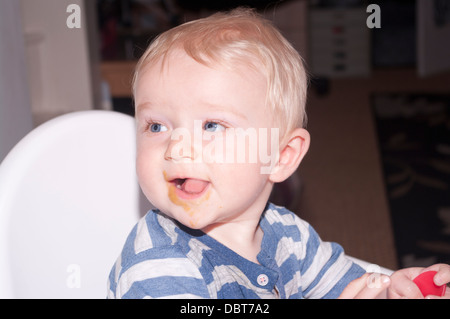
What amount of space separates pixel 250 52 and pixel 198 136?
0.37 feet

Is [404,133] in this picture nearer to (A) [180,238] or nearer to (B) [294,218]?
(B) [294,218]

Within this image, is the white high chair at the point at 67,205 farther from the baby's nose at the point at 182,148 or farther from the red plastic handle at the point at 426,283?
the red plastic handle at the point at 426,283

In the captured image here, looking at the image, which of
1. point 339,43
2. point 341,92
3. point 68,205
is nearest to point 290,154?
point 68,205

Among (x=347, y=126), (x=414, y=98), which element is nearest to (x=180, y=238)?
(x=347, y=126)

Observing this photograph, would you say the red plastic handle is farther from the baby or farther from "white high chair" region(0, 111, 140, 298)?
"white high chair" region(0, 111, 140, 298)

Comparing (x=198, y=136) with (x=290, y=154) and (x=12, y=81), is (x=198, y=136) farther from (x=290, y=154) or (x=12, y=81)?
(x=12, y=81)

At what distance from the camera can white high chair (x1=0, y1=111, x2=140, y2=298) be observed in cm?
64

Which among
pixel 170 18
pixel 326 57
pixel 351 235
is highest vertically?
pixel 170 18

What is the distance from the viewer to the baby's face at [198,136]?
2.00 feet

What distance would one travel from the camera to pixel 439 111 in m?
3.12

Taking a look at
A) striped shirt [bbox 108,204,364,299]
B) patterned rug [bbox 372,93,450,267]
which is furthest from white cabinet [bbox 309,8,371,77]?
striped shirt [bbox 108,204,364,299]

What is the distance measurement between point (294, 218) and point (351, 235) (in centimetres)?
105

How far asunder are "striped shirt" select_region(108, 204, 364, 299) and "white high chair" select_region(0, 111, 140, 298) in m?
0.08

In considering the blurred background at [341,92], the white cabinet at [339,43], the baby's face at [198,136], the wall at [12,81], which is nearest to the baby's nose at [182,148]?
the baby's face at [198,136]
